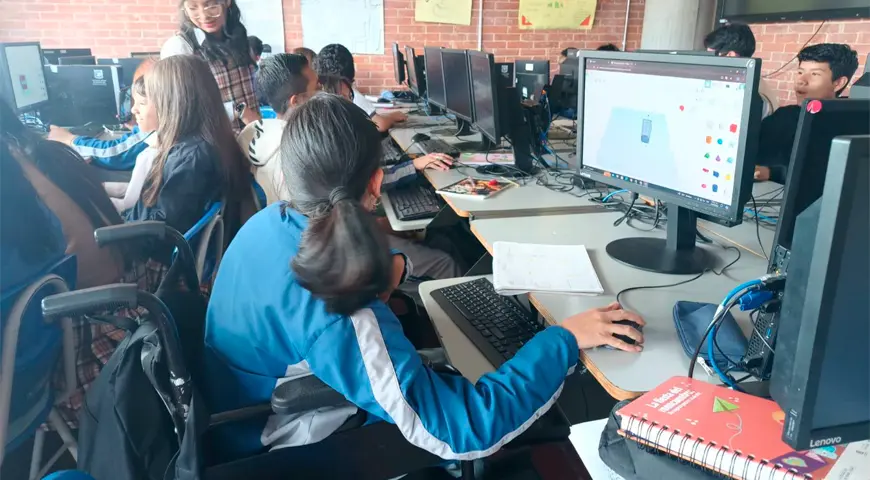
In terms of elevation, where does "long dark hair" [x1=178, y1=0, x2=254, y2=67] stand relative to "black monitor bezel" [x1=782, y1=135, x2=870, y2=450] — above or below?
above

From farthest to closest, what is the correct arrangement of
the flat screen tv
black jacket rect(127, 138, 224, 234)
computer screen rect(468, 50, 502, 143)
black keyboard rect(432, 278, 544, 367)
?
the flat screen tv < computer screen rect(468, 50, 502, 143) < black jacket rect(127, 138, 224, 234) < black keyboard rect(432, 278, 544, 367)

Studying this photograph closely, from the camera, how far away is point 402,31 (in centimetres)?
529

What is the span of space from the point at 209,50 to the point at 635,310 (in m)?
2.33

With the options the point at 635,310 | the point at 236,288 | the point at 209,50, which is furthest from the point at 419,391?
the point at 209,50

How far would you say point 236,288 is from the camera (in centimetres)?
101

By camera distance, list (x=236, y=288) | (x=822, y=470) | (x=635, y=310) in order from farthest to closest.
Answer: (x=635, y=310), (x=236, y=288), (x=822, y=470)

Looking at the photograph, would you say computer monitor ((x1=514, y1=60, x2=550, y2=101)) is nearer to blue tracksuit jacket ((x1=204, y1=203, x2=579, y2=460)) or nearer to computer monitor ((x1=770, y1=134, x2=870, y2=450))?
blue tracksuit jacket ((x1=204, y1=203, x2=579, y2=460))

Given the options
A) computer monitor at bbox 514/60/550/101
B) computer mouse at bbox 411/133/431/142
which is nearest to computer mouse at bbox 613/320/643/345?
computer mouse at bbox 411/133/431/142

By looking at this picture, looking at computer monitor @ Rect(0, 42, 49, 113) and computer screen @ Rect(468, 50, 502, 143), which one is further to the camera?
computer monitor @ Rect(0, 42, 49, 113)

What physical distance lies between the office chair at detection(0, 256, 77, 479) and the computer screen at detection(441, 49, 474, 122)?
5.95ft

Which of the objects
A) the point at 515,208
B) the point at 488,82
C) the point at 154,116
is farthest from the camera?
the point at 488,82

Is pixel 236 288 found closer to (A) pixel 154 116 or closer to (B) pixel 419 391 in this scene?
(B) pixel 419 391

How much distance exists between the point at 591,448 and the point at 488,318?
465mm

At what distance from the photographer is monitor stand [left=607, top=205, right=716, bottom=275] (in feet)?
4.38
